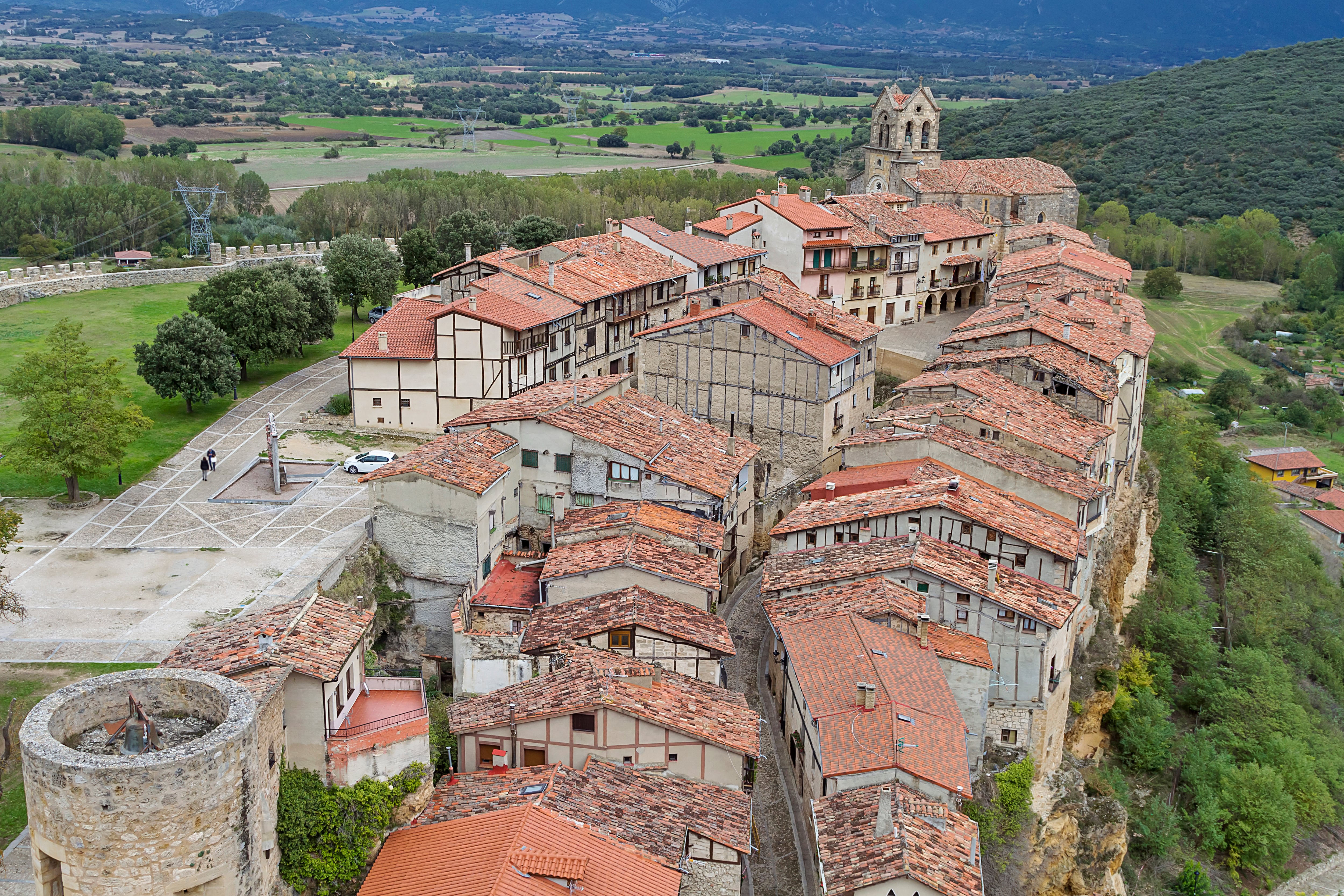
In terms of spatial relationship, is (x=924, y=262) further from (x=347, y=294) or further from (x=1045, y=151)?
(x=1045, y=151)

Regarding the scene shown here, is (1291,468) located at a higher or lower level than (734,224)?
lower

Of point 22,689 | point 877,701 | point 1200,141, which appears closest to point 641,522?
point 877,701

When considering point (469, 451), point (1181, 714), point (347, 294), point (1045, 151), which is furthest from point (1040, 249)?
point (1045, 151)

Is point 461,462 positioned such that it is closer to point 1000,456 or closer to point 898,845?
point 898,845

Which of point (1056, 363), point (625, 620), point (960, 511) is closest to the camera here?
point (625, 620)

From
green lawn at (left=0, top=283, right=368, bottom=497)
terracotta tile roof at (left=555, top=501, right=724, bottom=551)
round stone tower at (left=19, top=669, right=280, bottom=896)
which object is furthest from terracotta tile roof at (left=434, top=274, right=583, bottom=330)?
round stone tower at (left=19, top=669, right=280, bottom=896)

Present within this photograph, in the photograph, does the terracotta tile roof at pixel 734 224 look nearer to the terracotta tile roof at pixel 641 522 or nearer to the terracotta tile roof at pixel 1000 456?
the terracotta tile roof at pixel 1000 456
